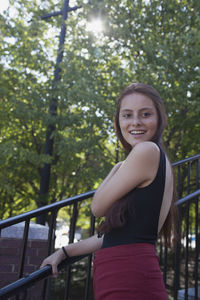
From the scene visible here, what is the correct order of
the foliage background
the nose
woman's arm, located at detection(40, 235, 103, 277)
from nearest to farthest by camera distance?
the nose < woman's arm, located at detection(40, 235, 103, 277) < the foliage background

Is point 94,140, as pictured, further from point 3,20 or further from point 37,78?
point 3,20

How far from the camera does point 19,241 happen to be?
4.46 metres

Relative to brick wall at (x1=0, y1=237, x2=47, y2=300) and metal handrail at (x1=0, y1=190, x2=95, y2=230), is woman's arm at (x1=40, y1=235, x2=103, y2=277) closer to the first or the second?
metal handrail at (x1=0, y1=190, x2=95, y2=230)

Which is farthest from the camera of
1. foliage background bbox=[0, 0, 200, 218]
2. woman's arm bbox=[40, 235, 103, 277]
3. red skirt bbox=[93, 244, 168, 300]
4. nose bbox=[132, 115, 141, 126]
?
foliage background bbox=[0, 0, 200, 218]

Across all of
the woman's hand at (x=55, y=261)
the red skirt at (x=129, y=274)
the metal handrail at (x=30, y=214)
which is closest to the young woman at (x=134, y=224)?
the red skirt at (x=129, y=274)

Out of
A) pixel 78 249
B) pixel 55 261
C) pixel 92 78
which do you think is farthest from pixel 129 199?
pixel 92 78

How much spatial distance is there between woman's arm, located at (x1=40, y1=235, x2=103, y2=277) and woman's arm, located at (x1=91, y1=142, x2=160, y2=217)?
41cm

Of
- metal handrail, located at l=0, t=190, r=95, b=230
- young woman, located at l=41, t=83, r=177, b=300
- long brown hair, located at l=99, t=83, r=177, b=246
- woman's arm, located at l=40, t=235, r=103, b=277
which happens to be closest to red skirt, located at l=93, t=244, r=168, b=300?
young woman, located at l=41, t=83, r=177, b=300

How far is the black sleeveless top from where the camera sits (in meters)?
1.28

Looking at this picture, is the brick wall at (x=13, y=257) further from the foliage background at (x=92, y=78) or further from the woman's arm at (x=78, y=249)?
the foliage background at (x=92, y=78)

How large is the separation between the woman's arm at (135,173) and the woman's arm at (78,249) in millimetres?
411

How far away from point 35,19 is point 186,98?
5043 millimetres

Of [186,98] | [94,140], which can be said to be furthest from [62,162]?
[186,98]

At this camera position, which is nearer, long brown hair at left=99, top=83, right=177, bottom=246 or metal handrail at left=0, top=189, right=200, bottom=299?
long brown hair at left=99, top=83, right=177, bottom=246
